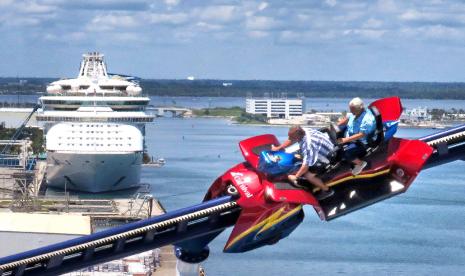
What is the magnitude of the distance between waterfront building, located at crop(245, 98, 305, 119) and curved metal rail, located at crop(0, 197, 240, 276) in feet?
435

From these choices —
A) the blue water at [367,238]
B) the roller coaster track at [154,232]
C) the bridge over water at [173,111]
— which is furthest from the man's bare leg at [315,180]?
the bridge over water at [173,111]

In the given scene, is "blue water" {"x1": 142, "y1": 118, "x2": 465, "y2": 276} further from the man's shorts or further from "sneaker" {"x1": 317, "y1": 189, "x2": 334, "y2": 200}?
"sneaker" {"x1": 317, "y1": 189, "x2": 334, "y2": 200}

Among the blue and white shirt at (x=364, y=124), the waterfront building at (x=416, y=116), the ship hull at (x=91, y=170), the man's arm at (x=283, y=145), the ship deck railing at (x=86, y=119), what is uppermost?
the blue and white shirt at (x=364, y=124)

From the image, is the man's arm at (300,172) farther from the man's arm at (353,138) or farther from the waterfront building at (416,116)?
the waterfront building at (416,116)

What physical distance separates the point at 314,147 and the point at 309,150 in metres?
0.05

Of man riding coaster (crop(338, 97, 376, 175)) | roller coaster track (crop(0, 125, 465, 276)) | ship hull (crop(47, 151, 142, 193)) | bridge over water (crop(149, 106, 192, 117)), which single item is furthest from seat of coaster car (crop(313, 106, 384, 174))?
bridge over water (crop(149, 106, 192, 117))

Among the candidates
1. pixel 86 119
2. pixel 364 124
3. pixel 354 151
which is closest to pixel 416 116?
pixel 86 119

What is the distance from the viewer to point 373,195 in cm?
676

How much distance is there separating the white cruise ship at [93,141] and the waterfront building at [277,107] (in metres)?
85.1

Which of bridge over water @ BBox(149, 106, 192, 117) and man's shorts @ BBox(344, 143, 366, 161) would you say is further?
bridge over water @ BBox(149, 106, 192, 117)

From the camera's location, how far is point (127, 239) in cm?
678

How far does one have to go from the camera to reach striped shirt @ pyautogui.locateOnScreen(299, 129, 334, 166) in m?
6.71

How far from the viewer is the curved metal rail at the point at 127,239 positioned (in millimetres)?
6613

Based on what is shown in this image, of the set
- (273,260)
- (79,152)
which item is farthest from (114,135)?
(273,260)
